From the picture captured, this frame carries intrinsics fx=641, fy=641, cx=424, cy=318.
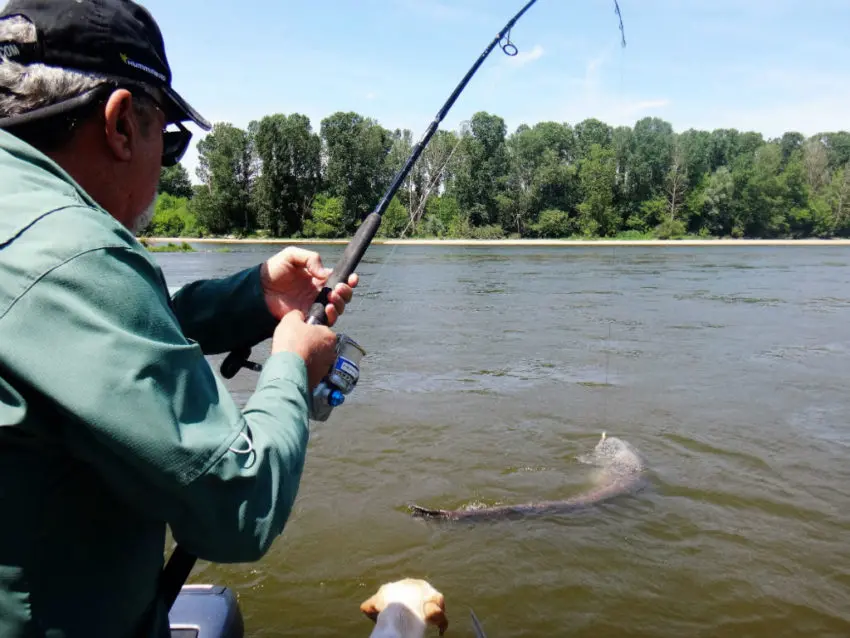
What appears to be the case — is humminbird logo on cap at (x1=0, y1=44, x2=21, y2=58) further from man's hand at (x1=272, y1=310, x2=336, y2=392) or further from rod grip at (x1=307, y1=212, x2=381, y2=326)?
rod grip at (x1=307, y1=212, x2=381, y2=326)

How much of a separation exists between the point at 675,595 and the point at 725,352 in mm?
8641

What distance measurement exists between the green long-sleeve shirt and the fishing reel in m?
0.45

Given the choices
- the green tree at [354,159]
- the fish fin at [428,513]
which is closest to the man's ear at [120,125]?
the fish fin at [428,513]

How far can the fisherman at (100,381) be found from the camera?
1035mm

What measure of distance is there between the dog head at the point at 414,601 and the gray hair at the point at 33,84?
2.37 meters

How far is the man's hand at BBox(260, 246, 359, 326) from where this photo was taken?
2432 mm

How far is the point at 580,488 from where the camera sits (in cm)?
605

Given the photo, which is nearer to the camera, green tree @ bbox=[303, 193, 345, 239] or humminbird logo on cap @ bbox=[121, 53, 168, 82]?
humminbird logo on cap @ bbox=[121, 53, 168, 82]

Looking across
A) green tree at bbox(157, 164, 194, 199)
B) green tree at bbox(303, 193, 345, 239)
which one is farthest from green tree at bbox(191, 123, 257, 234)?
green tree at bbox(157, 164, 194, 199)

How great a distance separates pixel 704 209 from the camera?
7100cm

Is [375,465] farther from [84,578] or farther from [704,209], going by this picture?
[704,209]

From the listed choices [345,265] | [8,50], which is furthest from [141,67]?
[345,265]

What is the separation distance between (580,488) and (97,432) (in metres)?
5.57

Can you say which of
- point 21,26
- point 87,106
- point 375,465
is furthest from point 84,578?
point 375,465
